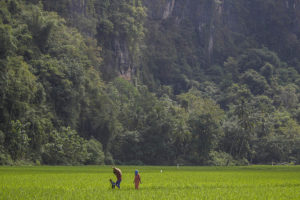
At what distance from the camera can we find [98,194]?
2362 centimetres

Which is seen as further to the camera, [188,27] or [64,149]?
[188,27]

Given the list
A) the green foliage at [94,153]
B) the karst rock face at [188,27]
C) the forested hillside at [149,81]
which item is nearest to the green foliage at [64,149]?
the forested hillside at [149,81]

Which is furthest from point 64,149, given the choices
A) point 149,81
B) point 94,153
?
point 149,81

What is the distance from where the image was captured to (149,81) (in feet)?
411

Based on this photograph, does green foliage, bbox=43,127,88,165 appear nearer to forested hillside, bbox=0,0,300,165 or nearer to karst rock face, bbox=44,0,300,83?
forested hillside, bbox=0,0,300,165

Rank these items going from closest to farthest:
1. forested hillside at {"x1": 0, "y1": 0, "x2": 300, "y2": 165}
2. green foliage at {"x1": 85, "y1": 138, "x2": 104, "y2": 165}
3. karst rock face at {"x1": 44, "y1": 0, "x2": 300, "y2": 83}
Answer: forested hillside at {"x1": 0, "y1": 0, "x2": 300, "y2": 165} → green foliage at {"x1": 85, "y1": 138, "x2": 104, "y2": 165} → karst rock face at {"x1": 44, "y1": 0, "x2": 300, "y2": 83}

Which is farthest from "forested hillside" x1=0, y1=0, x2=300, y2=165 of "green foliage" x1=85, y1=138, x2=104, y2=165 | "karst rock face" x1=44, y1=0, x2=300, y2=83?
"karst rock face" x1=44, y1=0, x2=300, y2=83

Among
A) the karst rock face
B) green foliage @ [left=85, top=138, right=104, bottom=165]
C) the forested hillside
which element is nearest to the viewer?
the forested hillside

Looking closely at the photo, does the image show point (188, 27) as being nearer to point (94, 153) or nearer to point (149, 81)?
point (149, 81)

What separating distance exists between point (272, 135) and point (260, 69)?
1893 inches

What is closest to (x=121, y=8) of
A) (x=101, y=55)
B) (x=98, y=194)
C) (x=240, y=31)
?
(x=101, y=55)

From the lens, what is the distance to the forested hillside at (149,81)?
66125 millimetres

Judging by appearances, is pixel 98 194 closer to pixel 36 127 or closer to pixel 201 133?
pixel 36 127

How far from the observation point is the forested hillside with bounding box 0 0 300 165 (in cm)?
6612
